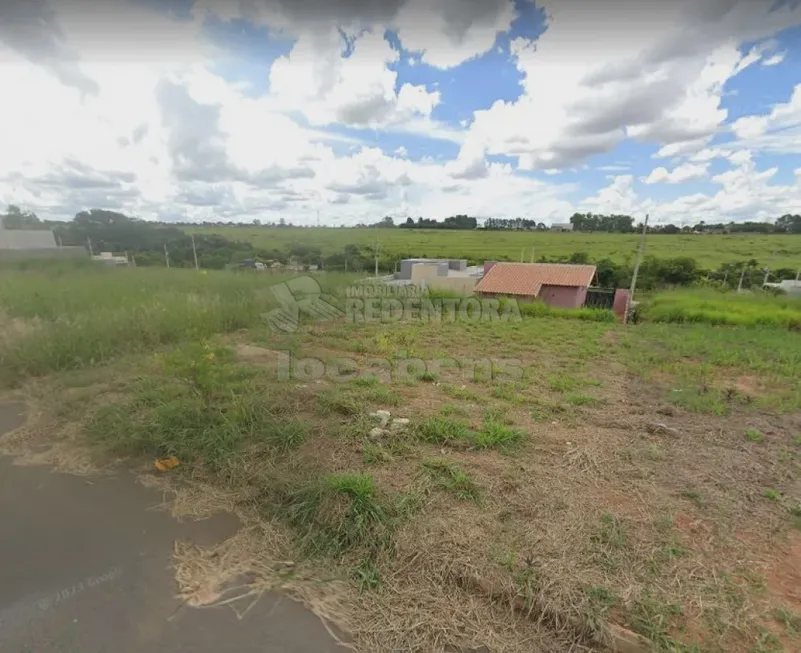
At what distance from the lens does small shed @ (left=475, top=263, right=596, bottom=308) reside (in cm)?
1723

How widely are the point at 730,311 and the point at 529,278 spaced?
745 cm

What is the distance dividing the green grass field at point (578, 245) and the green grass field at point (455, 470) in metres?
14.1

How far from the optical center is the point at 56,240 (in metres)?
13.1

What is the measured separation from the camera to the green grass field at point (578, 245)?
27.6 metres

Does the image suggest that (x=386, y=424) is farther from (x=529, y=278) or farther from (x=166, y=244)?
(x=529, y=278)

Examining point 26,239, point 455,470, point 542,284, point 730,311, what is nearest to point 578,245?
point 542,284

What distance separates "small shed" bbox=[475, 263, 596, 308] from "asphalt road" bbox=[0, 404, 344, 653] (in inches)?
628

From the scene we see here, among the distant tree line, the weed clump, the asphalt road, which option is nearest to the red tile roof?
the distant tree line

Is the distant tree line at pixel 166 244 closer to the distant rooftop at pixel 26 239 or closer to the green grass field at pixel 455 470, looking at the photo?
the distant rooftop at pixel 26 239

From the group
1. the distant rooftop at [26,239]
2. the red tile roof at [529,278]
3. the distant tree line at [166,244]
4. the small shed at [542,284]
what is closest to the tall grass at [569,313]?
the small shed at [542,284]

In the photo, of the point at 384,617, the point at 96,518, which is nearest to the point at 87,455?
the point at 96,518

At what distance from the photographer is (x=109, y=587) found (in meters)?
2.07

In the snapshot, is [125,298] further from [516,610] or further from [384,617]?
[516,610]

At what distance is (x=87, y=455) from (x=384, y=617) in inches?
121
